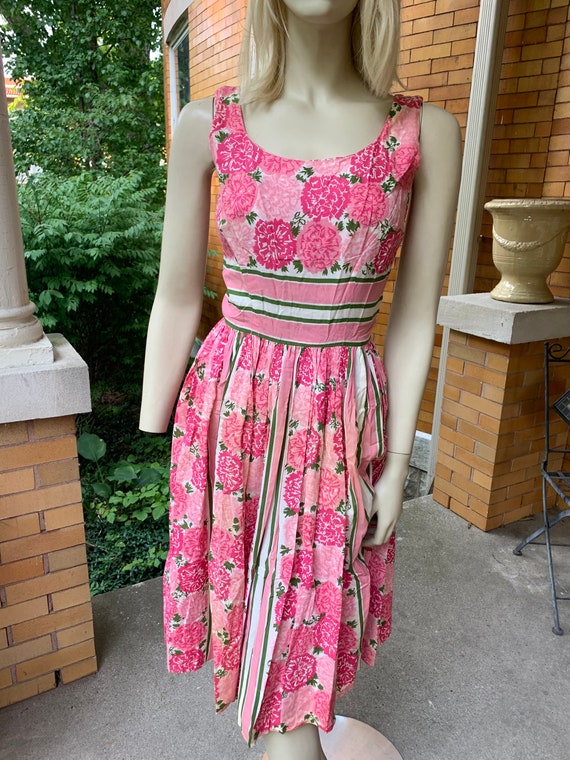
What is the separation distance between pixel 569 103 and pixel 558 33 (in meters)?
0.34

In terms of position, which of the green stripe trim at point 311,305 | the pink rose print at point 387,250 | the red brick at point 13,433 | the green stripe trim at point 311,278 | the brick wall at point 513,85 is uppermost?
the brick wall at point 513,85

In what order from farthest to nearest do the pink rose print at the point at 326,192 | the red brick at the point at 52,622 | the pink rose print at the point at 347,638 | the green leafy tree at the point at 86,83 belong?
1. the green leafy tree at the point at 86,83
2. the red brick at the point at 52,622
3. the pink rose print at the point at 347,638
4. the pink rose print at the point at 326,192

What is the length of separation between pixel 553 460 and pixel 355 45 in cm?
246

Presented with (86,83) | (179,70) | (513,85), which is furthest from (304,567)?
(86,83)

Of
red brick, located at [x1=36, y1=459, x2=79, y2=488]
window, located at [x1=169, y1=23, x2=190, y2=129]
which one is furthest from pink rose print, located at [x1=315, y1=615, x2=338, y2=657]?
window, located at [x1=169, y1=23, x2=190, y2=129]

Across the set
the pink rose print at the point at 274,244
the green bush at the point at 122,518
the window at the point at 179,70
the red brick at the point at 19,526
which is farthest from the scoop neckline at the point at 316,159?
the window at the point at 179,70

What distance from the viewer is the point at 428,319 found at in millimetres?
1090

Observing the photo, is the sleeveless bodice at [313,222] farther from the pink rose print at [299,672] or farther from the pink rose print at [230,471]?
the pink rose print at [299,672]

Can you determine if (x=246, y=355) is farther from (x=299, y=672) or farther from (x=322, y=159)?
(x=299, y=672)

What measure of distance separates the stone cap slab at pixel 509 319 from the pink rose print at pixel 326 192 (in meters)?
1.70

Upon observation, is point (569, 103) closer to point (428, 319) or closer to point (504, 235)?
point (504, 235)

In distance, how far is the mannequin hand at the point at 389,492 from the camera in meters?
Result: 1.09

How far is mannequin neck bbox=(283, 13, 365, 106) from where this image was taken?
935 millimetres

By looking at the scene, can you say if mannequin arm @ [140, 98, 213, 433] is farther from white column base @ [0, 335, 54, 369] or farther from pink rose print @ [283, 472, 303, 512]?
white column base @ [0, 335, 54, 369]
